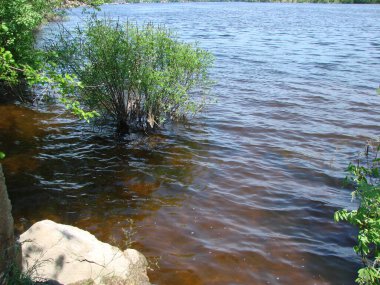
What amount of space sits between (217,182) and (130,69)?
13.0 ft

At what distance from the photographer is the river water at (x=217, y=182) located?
6.82 meters

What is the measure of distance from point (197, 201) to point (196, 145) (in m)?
3.13

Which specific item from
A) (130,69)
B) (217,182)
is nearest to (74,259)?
(217,182)

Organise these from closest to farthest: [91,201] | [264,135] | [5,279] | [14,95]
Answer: [5,279] → [91,201] → [264,135] → [14,95]

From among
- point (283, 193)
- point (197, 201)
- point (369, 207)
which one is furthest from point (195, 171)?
point (369, 207)

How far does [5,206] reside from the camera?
4.30 meters

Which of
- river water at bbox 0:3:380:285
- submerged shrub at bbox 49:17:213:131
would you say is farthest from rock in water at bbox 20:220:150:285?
submerged shrub at bbox 49:17:213:131

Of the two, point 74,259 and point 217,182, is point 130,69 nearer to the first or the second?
point 217,182

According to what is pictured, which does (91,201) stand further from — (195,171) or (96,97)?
(96,97)

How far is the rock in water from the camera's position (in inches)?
210

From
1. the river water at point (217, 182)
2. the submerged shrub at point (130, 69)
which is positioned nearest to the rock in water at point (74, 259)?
the river water at point (217, 182)

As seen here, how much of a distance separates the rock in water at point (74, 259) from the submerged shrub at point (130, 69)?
16.0ft

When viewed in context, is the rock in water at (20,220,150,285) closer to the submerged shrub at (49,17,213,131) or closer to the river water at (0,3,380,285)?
the river water at (0,3,380,285)

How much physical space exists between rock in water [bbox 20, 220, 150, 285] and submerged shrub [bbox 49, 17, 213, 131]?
4.87 meters
